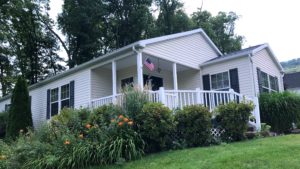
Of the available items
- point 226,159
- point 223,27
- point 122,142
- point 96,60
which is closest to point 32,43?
point 96,60

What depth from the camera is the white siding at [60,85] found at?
43.9ft

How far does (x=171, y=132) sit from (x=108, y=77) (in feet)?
23.0

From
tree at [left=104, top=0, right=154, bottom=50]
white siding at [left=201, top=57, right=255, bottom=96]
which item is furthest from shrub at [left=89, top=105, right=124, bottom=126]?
tree at [left=104, top=0, right=154, bottom=50]

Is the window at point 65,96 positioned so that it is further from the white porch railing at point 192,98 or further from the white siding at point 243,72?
the white siding at point 243,72

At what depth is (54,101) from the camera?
51.1 feet

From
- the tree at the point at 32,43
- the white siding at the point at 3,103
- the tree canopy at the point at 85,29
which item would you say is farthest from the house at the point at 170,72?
the tree at the point at 32,43

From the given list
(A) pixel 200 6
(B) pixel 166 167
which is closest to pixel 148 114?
(B) pixel 166 167

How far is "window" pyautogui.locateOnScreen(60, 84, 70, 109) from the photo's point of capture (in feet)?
48.1

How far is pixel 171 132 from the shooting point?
25.0 ft

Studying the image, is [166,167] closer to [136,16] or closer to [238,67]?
[238,67]

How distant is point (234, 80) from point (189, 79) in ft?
7.75

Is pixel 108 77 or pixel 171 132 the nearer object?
pixel 171 132

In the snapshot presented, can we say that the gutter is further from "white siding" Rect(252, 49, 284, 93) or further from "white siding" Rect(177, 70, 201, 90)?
"white siding" Rect(252, 49, 284, 93)

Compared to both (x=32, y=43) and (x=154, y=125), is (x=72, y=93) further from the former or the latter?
(x=32, y=43)
